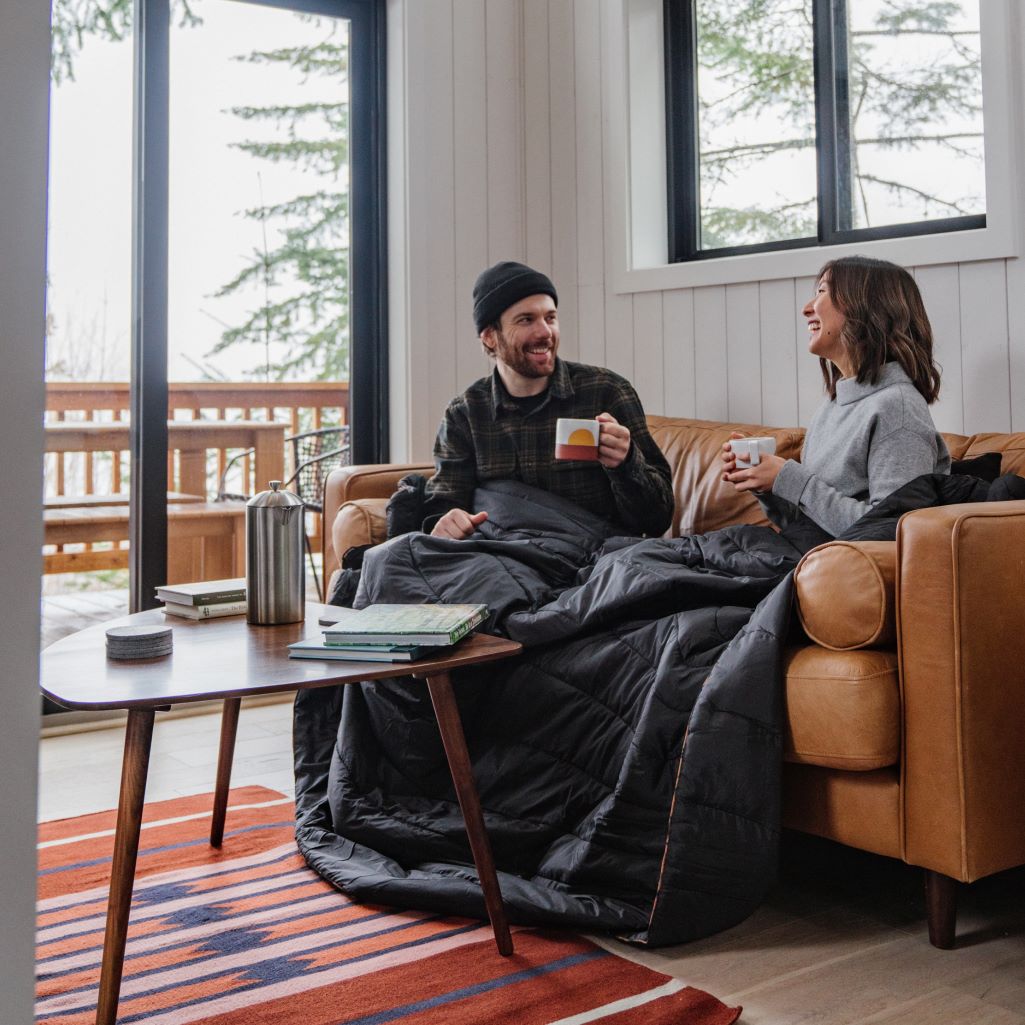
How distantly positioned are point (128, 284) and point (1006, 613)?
2.52 meters

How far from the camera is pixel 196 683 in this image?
1.45m

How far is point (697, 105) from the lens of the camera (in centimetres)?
347

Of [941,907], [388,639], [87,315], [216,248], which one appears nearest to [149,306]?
[87,315]

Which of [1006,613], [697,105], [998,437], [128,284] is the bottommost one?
[1006,613]

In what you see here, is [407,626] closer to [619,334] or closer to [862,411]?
[862,411]

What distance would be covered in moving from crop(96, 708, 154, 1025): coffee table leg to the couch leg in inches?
44.5

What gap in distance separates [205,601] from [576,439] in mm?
822

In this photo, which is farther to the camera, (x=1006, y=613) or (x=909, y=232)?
(x=909, y=232)

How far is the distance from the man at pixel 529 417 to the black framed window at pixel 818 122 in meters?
0.85

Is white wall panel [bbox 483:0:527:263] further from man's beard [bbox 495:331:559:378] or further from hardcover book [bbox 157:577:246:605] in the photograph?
hardcover book [bbox 157:577:246:605]

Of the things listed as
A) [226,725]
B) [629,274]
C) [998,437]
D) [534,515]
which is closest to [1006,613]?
[998,437]

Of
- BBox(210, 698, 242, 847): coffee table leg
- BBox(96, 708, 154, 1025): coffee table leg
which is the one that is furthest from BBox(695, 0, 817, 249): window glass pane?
BBox(96, 708, 154, 1025): coffee table leg

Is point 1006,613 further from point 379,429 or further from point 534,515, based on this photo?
point 379,429

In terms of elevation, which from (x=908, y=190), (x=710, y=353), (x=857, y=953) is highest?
(x=908, y=190)
